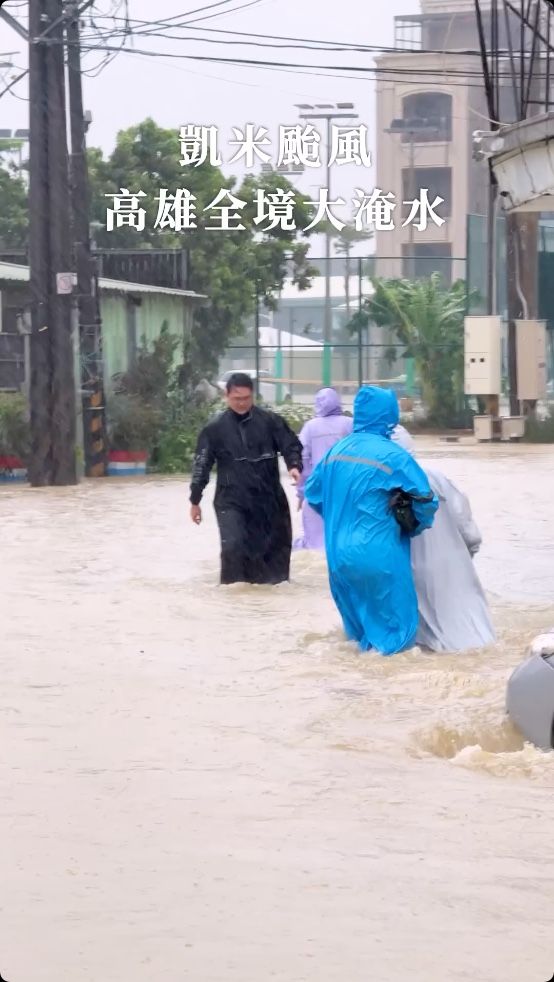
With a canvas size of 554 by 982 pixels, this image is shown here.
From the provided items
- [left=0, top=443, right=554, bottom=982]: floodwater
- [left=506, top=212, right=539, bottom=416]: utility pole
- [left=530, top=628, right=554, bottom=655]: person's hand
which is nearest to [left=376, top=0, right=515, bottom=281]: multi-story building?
[left=506, top=212, right=539, bottom=416]: utility pole

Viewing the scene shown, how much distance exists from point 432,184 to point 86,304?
1585 inches

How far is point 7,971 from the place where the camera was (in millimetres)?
4855

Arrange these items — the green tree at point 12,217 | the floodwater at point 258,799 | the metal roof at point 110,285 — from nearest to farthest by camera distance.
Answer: the floodwater at point 258,799, the metal roof at point 110,285, the green tree at point 12,217

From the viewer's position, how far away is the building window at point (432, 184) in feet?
204

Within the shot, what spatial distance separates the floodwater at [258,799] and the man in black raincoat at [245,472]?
1.28 ft

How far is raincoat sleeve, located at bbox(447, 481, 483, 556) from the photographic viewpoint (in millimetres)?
9992

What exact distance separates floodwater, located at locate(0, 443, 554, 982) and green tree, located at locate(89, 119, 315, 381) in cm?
2456

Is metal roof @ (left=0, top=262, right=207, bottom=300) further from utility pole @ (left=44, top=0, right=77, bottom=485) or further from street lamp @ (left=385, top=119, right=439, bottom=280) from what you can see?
street lamp @ (left=385, top=119, right=439, bottom=280)

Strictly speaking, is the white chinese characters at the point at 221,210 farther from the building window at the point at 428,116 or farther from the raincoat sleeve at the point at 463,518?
the raincoat sleeve at the point at 463,518

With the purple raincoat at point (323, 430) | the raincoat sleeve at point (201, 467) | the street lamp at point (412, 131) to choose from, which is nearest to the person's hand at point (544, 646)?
the raincoat sleeve at point (201, 467)

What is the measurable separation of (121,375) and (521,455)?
6.21m

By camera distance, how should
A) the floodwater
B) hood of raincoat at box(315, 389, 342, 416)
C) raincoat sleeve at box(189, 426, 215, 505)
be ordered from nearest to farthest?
the floodwater < raincoat sleeve at box(189, 426, 215, 505) < hood of raincoat at box(315, 389, 342, 416)

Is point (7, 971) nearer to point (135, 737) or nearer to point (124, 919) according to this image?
point (124, 919)

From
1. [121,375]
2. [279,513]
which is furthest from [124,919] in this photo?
[121,375]
